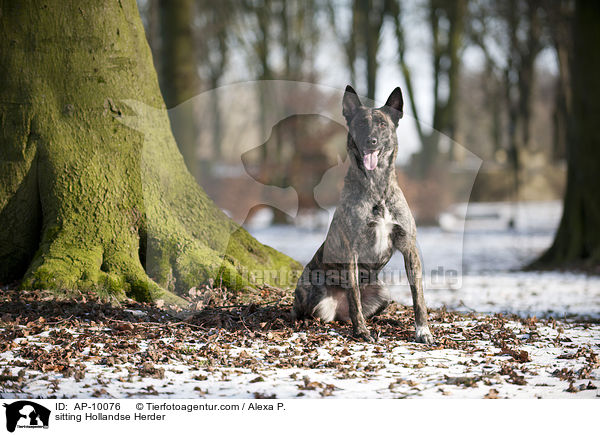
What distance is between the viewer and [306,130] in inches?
731

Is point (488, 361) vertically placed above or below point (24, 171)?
below

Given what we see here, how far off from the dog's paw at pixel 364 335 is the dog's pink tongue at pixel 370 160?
1.31 m

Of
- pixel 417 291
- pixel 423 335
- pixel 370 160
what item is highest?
pixel 370 160

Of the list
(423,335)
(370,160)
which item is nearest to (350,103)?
(370,160)

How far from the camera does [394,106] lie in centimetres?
448

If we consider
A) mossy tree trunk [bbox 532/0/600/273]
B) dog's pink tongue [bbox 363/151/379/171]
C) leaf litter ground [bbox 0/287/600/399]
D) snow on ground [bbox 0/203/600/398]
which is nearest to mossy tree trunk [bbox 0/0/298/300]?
leaf litter ground [bbox 0/287/600/399]

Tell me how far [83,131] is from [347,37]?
20.5 meters

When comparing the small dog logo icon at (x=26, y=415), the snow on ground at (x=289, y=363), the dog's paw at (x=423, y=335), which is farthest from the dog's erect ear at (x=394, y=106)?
the small dog logo icon at (x=26, y=415)

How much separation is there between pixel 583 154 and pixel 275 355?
884cm

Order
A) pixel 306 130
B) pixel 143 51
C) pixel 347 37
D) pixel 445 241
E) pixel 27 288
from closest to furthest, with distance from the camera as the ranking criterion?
pixel 27 288
pixel 143 51
pixel 445 241
pixel 306 130
pixel 347 37

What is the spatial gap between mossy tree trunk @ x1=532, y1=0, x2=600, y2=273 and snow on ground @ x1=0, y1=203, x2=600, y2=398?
5137 mm

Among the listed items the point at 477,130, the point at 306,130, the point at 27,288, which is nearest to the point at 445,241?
the point at 306,130

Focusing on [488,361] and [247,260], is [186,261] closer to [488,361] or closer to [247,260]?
[247,260]

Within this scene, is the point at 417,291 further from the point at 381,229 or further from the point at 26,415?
the point at 26,415
